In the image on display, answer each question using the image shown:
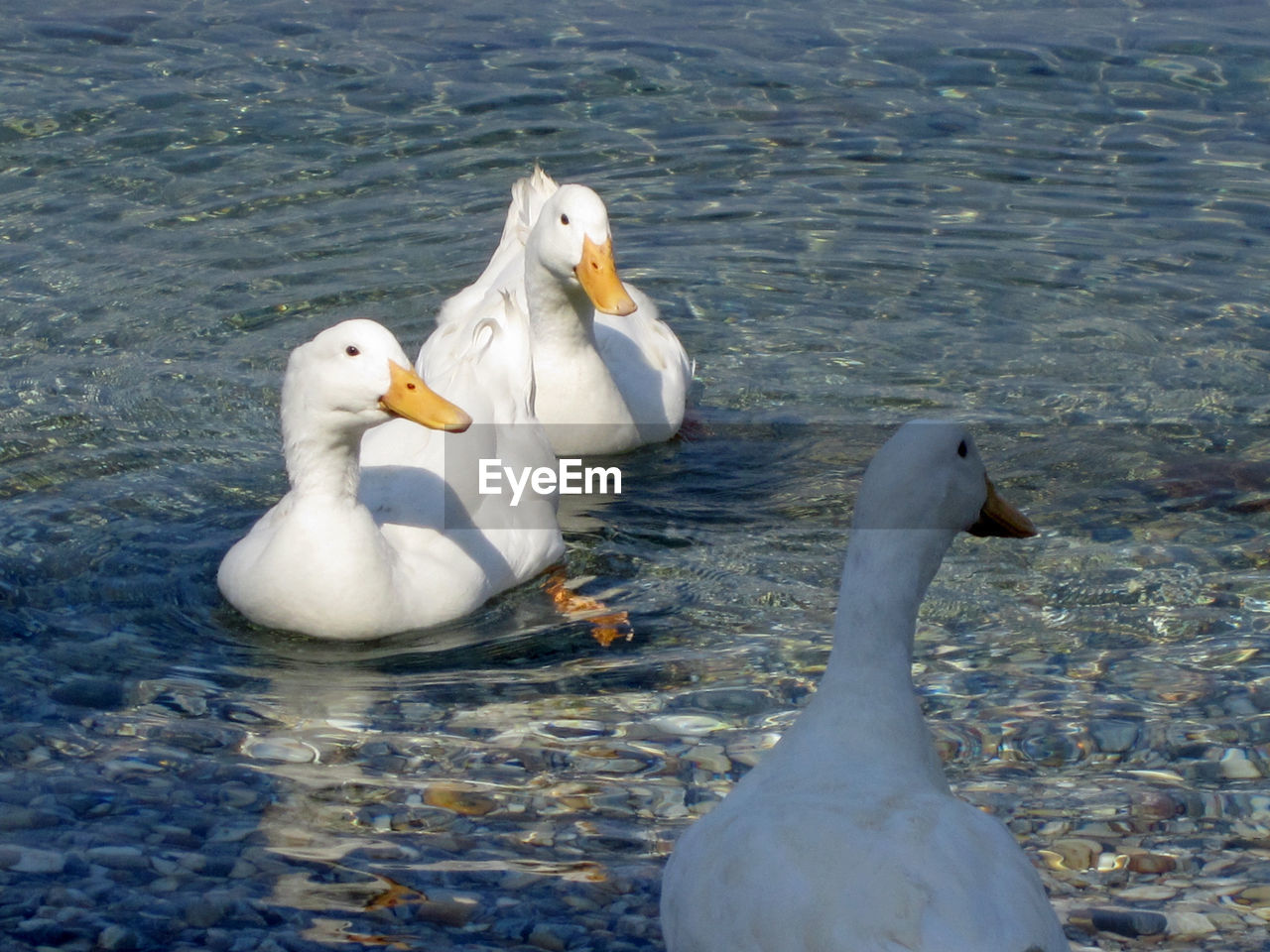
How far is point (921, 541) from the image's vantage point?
375cm

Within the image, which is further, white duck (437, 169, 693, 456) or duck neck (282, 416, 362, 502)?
white duck (437, 169, 693, 456)

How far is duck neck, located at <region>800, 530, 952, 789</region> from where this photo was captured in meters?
3.45

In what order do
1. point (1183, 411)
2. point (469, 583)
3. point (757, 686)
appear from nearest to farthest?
point (757, 686), point (469, 583), point (1183, 411)

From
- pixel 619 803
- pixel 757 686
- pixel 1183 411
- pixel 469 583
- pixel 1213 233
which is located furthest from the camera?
pixel 1213 233

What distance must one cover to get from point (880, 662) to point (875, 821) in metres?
0.64

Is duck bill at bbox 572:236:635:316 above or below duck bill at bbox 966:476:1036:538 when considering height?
above

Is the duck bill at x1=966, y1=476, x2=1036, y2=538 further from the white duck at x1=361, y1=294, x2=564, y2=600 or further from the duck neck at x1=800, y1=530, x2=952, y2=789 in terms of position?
the white duck at x1=361, y1=294, x2=564, y2=600

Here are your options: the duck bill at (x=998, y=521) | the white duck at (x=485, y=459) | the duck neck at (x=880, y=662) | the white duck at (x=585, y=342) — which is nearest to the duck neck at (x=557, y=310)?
the white duck at (x=585, y=342)

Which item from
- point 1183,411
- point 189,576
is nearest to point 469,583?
point 189,576

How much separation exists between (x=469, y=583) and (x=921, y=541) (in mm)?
1983

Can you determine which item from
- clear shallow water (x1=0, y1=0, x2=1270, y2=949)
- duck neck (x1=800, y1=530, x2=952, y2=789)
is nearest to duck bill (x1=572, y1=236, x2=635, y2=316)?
clear shallow water (x1=0, y1=0, x2=1270, y2=949)

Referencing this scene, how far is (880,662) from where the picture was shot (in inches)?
141

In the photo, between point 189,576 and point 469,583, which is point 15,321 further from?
point 469,583

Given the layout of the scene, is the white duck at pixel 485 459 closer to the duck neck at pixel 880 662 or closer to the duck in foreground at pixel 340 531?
the duck in foreground at pixel 340 531
